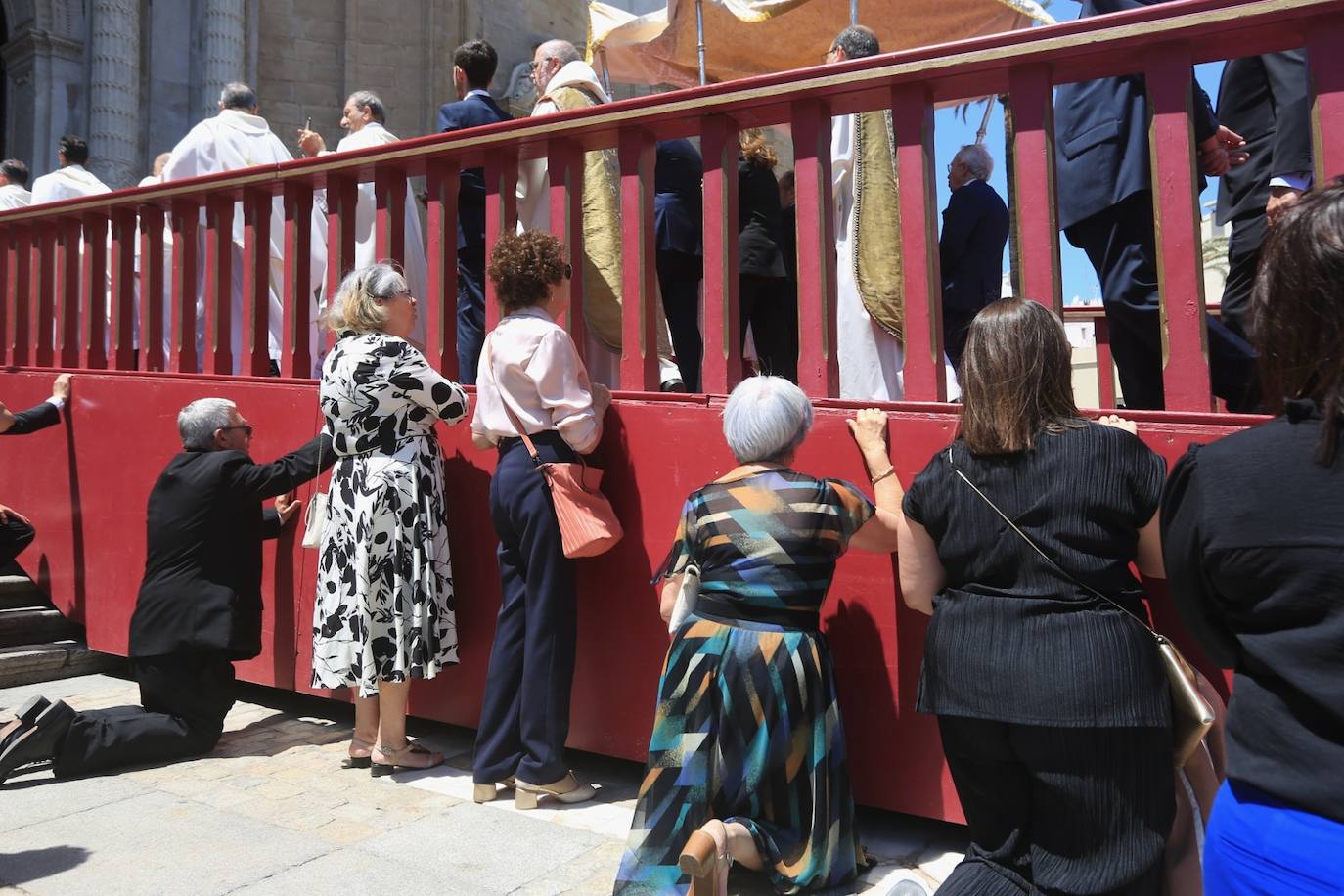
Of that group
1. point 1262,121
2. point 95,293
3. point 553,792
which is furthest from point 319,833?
point 1262,121

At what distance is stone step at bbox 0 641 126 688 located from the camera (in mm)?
5172

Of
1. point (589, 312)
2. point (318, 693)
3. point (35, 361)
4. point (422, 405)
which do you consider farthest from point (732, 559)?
point (35, 361)

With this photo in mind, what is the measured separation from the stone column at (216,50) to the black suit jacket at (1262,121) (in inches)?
431

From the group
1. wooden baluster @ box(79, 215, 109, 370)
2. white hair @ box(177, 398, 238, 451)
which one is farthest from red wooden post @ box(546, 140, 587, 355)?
wooden baluster @ box(79, 215, 109, 370)

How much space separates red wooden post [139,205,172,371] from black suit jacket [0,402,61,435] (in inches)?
19.4

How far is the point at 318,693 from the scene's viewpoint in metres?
4.58

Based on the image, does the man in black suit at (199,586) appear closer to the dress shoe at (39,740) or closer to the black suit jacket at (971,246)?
the dress shoe at (39,740)

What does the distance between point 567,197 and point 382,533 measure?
1416 mm

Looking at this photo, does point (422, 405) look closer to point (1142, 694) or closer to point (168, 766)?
point (168, 766)

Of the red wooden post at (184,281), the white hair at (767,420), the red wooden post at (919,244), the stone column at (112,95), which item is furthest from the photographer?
the stone column at (112,95)

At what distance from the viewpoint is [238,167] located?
5746 millimetres

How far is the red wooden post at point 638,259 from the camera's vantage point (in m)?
3.67

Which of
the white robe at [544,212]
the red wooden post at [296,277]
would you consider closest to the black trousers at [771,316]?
the white robe at [544,212]

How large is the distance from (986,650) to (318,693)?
10.8 ft
